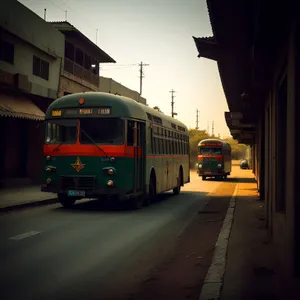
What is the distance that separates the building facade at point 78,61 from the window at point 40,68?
1.90 metres

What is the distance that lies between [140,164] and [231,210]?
3.11m

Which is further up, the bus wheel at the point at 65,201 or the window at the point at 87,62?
the window at the point at 87,62

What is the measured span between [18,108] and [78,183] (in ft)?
26.3

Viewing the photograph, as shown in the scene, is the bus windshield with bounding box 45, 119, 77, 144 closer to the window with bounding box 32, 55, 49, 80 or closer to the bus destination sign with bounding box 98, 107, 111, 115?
the bus destination sign with bounding box 98, 107, 111, 115

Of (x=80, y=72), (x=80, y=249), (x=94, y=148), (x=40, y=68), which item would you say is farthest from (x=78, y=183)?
(x=80, y=72)

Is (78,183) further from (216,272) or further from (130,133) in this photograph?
(216,272)

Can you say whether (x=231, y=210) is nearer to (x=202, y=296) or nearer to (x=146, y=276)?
(x=146, y=276)

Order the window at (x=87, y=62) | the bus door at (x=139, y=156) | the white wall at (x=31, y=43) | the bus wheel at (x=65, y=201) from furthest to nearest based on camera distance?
the window at (x=87, y=62)
the white wall at (x=31, y=43)
the bus wheel at (x=65, y=201)
the bus door at (x=139, y=156)

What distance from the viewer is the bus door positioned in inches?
510

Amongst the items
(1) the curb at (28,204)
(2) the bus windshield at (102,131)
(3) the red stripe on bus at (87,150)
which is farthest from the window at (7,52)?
(2) the bus windshield at (102,131)

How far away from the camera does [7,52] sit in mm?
20000

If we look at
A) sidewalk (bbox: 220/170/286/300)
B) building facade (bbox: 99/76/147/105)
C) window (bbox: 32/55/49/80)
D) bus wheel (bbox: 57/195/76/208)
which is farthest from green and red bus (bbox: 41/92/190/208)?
building facade (bbox: 99/76/147/105)

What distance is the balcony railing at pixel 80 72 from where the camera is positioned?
27270 millimetres

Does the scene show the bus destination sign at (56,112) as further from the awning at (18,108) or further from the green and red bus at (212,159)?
the green and red bus at (212,159)
